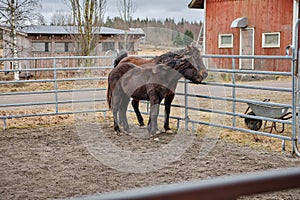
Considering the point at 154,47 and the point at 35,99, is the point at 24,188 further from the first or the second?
the point at 35,99

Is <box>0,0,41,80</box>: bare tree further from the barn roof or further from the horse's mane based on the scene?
the horse's mane

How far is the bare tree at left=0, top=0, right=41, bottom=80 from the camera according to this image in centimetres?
1958

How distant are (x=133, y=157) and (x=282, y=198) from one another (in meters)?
2.28

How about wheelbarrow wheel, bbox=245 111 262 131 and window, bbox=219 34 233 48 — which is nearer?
wheelbarrow wheel, bbox=245 111 262 131

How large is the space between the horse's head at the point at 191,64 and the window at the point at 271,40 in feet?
37.4

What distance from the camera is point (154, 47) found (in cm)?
866

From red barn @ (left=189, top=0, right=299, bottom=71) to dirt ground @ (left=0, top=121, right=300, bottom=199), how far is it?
11.4 metres

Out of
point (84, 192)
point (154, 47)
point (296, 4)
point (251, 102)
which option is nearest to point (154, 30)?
point (154, 47)

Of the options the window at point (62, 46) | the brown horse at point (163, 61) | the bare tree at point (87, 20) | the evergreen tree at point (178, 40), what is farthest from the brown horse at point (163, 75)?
the window at point (62, 46)

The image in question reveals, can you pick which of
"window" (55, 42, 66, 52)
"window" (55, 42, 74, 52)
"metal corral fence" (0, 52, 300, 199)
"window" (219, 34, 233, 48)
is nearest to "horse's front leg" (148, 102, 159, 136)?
"metal corral fence" (0, 52, 300, 199)

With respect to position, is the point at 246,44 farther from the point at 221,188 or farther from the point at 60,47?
the point at 221,188

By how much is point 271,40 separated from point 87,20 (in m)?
6.85

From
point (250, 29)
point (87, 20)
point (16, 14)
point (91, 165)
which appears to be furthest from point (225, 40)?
point (91, 165)

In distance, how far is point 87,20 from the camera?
58.9 ft
